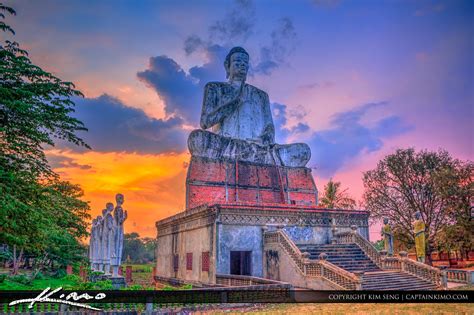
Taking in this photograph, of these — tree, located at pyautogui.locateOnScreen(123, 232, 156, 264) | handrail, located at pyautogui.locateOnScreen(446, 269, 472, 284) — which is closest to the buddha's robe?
handrail, located at pyautogui.locateOnScreen(446, 269, 472, 284)

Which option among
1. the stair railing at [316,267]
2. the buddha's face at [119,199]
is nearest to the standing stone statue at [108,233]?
the buddha's face at [119,199]

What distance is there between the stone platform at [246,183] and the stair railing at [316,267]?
5906 mm

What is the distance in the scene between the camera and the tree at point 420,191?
1088 inches

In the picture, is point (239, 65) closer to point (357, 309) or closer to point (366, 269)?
point (366, 269)

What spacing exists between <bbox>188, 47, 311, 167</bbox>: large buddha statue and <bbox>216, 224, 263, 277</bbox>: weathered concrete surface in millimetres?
7601

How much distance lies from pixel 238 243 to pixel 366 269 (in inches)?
222

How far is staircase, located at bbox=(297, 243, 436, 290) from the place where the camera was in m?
15.1

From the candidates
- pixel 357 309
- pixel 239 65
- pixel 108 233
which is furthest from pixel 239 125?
pixel 357 309

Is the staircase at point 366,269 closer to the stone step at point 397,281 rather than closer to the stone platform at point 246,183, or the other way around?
the stone step at point 397,281

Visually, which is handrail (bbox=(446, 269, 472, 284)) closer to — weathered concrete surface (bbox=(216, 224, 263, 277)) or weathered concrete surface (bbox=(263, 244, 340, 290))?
weathered concrete surface (bbox=(263, 244, 340, 290))

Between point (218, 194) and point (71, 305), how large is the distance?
17056 mm

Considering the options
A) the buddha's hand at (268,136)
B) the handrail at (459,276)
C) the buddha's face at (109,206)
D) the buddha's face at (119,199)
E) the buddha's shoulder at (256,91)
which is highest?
the buddha's shoulder at (256,91)

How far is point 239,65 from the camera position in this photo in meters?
28.9
